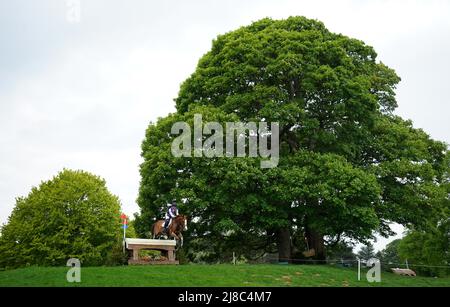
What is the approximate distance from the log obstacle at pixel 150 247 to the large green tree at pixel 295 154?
343 cm

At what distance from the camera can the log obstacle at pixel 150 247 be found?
26280 mm

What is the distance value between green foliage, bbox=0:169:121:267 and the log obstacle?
954 inches

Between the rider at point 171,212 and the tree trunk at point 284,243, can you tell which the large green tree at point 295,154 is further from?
the rider at point 171,212

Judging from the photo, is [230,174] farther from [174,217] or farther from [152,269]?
[152,269]

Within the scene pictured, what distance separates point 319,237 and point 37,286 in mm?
21934

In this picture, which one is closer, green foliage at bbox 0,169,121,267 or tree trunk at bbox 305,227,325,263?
tree trunk at bbox 305,227,325,263

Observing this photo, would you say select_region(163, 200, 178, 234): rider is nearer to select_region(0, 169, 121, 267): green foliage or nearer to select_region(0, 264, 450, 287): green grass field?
select_region(0, 264, 450, 287): green grass field

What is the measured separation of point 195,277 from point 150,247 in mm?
5013

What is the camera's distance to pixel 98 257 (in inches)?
1989

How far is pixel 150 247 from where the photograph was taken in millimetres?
26891

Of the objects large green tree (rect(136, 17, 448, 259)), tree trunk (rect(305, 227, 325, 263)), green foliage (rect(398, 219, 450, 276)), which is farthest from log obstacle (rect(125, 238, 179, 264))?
green foliage (rect(398, 219, 450, 276))

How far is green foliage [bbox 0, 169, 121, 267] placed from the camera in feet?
161
